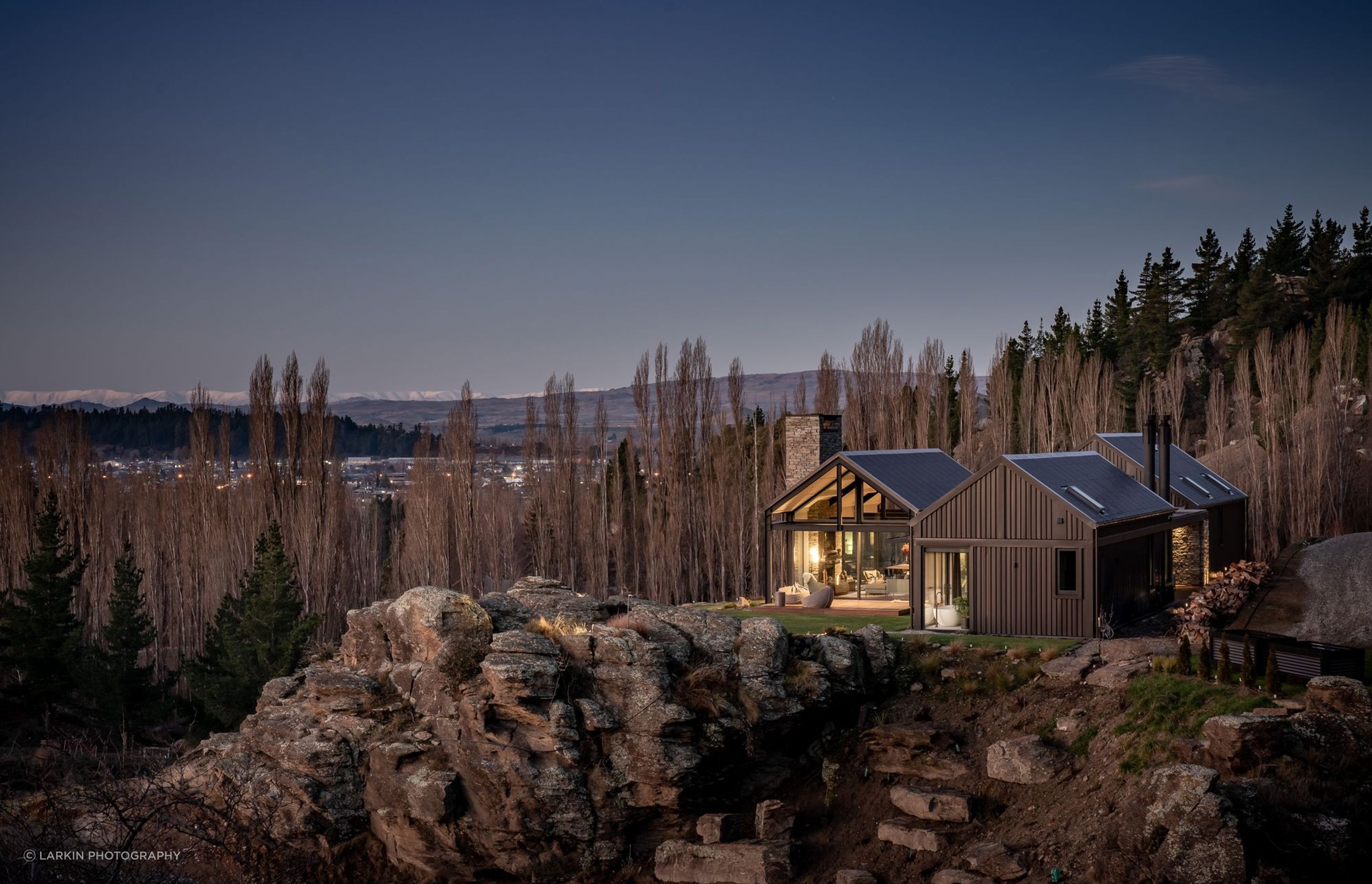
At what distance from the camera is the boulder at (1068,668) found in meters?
18.5

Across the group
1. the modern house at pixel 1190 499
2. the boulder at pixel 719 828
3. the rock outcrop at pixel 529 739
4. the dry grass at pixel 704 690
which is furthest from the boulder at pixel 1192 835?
the modern house at pixel 1190 499

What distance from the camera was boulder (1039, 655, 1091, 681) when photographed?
1852 cm

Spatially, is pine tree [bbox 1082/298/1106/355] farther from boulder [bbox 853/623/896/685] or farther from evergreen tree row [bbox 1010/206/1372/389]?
boulder [bbox 853/623/896/685]

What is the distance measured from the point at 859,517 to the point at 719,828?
439 inches

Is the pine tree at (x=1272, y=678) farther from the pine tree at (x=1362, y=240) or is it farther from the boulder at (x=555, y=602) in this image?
the pine tree at (x=1362, y=240)

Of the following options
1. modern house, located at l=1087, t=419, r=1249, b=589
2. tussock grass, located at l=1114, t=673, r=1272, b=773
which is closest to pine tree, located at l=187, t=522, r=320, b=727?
tussock grass, located at l=1114, t=673, r=1272, b=773

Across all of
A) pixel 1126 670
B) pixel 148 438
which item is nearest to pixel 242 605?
pixel 1126 670

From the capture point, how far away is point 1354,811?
508 inches

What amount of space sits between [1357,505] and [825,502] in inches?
953

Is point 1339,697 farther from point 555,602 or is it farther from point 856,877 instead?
point 555,602

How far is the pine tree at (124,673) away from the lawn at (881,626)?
Result: 18.0 metres

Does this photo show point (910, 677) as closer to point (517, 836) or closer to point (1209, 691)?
point (1209, 691)

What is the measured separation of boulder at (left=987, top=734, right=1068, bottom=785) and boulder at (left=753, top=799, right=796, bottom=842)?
3.49 metres

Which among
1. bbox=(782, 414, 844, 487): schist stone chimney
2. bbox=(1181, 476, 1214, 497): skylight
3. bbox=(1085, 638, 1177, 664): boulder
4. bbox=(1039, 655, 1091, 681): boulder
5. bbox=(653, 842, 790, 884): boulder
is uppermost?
bbox=(782, 414, 844, 487): schist stone chimney
